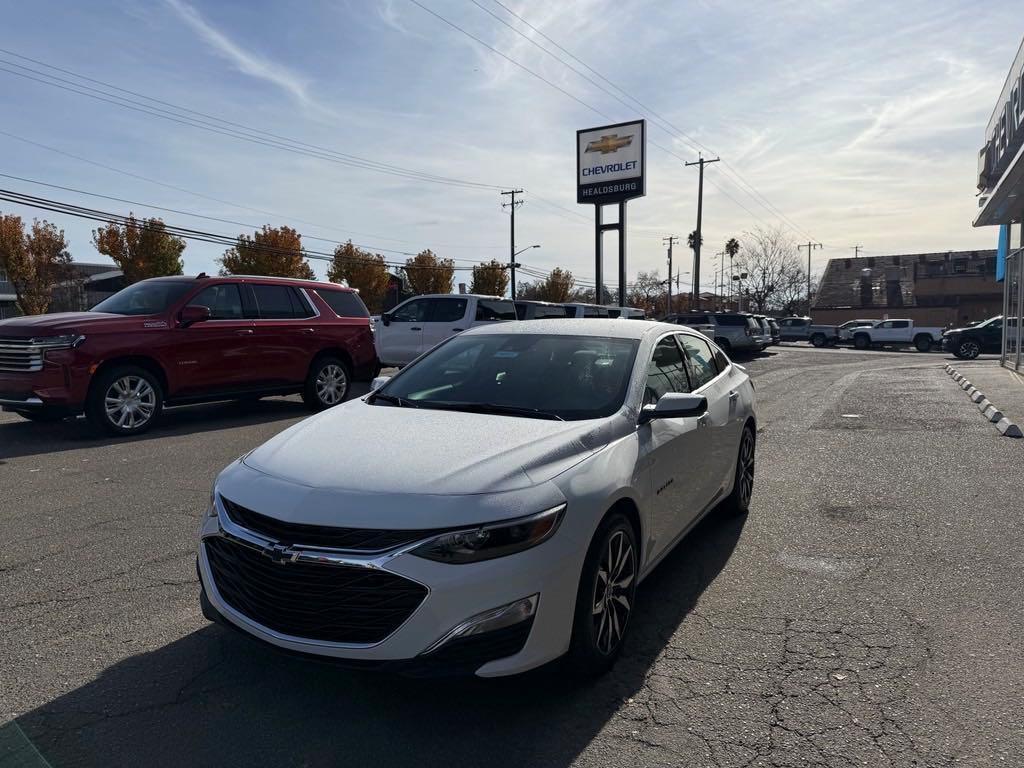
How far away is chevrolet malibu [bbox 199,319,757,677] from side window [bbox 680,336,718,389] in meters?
1.03

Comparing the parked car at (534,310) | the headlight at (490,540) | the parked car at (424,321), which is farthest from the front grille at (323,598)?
the parked car at (534,310)

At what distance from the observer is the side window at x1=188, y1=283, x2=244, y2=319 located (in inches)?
387

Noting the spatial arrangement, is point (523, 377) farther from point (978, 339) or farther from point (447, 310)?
point (978, 339)

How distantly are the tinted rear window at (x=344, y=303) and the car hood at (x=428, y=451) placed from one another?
8033 mm

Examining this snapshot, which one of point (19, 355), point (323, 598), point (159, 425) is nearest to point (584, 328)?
point (323, 598)

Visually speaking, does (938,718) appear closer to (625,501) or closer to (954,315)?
(625,501)

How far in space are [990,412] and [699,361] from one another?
8235 millimetres

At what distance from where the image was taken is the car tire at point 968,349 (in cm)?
3061

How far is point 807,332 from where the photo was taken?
48.2 metres

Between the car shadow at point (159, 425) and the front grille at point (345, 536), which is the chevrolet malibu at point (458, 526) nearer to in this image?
the front grille at point (345, 536)

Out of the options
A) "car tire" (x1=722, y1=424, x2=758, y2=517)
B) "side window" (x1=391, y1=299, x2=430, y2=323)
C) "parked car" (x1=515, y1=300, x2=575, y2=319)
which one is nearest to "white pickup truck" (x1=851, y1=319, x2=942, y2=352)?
"parked car" (x1=515, y1=300, x2=575, y2=319)

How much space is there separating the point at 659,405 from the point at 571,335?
938 millimetres

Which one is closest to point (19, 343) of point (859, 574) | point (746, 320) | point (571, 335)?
point (571, 335)

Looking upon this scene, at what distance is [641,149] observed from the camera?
32344 mm
